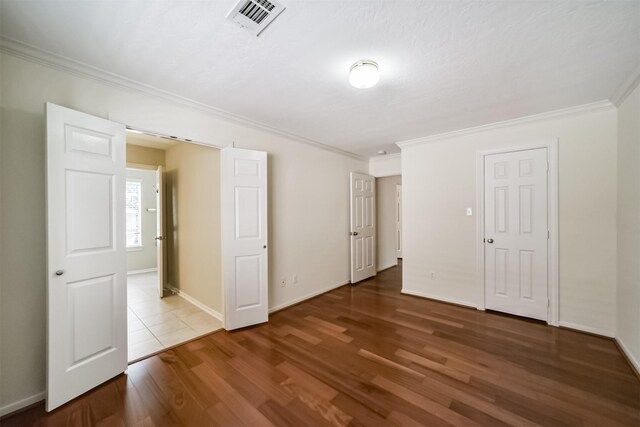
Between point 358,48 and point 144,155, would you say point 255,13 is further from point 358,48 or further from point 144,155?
point 144,155

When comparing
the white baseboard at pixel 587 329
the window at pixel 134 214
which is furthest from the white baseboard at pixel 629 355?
the window at pixel 134 214

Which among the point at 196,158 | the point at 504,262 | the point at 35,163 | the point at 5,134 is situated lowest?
the point at 504,262

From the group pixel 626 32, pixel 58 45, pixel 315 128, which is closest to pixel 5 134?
pixel 58 45

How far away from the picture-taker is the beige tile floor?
2.59 m

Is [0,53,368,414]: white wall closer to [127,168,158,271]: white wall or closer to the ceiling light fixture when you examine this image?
the ceiling light fixture

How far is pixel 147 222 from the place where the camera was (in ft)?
19.4

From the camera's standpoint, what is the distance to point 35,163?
5.87ft

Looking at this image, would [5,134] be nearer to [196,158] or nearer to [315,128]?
[196,158]

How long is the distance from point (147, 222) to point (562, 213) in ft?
25.0

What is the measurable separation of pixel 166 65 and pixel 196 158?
183 centimetres

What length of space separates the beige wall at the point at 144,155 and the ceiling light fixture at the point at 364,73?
4094 mm

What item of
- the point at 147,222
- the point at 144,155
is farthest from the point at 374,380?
the point at 147,222

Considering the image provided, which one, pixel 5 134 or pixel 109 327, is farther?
pixel 109 327

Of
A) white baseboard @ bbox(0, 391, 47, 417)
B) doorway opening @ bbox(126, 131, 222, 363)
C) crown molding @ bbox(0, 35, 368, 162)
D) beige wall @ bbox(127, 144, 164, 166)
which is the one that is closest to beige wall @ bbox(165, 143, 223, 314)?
doorway opening @ bbox(126, 131, 222, 363)
